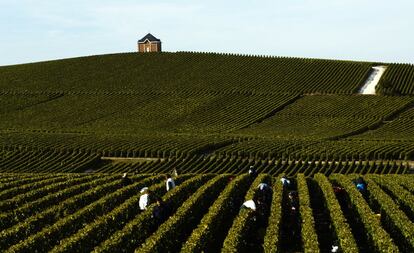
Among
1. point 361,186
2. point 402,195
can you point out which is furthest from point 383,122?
point 402,195

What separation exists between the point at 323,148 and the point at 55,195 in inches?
1633

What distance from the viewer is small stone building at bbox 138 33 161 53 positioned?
15638cm

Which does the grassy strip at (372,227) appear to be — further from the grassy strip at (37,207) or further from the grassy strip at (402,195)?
the grassy strip at (37,207)

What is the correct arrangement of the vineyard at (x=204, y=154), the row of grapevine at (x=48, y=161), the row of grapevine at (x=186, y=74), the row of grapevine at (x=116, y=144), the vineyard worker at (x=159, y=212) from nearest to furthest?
the vineyard at (x=204, y=154), the vineyard worker at (x=159, y=212), the row of grapevine at (x=48, y=161), the row of grapevine at (x=116, y=144), the row of grapevine at (x=186, y=74)

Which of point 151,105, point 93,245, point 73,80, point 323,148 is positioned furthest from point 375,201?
point 73,80

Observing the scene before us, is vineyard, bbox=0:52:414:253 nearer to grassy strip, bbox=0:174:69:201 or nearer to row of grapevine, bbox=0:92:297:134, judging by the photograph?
grassy strip, bbox=0:174:69:201

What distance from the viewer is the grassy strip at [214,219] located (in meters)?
19.1

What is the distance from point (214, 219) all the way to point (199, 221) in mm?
2653

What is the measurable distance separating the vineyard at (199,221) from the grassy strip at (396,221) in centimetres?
4

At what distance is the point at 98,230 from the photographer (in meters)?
21.2

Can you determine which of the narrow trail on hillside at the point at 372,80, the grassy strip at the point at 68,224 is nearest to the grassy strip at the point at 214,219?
the grassy strip at the point at 68,224

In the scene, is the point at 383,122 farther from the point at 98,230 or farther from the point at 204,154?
the point at 98,230

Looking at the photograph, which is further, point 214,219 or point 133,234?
point 214,219

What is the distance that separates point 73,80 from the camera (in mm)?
124312
